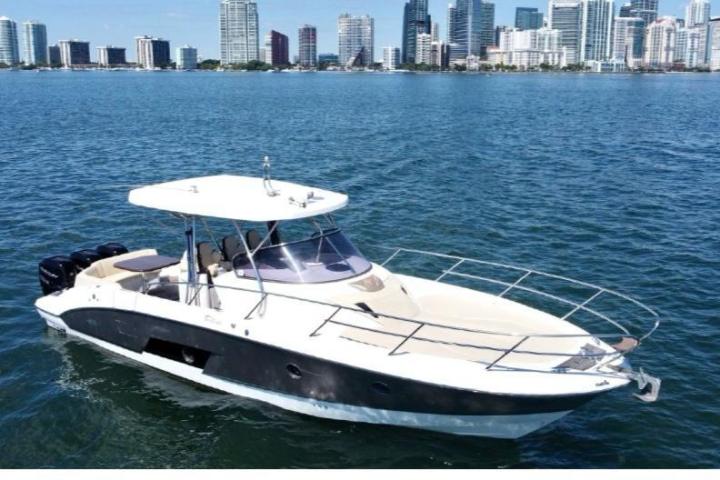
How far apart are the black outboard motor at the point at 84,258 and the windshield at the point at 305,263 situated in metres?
4.13

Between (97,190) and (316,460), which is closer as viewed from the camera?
(316,460)

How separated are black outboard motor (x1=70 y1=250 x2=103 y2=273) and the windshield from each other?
4.13 m

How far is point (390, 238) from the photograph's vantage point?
22.0 metres

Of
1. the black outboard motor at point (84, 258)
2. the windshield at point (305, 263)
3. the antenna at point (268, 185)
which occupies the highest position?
the antenna at point (268, 185)

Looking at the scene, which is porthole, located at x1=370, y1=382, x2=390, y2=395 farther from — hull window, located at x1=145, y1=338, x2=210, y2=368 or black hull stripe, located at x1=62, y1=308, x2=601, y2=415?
hull window, located at x1=145, y1=338, x2=210, y2=368

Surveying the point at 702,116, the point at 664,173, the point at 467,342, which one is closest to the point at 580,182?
the point at 664,173

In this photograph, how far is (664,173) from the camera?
3375cm

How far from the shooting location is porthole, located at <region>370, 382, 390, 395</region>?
1018 centimetres

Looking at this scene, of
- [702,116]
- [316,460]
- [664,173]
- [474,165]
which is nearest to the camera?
[316,460]

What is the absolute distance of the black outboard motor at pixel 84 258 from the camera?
14336 mm

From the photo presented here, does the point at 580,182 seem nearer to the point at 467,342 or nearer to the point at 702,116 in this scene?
the point at 467,342

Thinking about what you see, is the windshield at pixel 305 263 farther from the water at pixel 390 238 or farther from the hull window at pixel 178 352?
the water at pixel 390 238

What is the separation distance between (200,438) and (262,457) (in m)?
1.10

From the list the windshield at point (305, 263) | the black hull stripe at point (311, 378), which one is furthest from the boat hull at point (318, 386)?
the windshield at point (305, 263)
